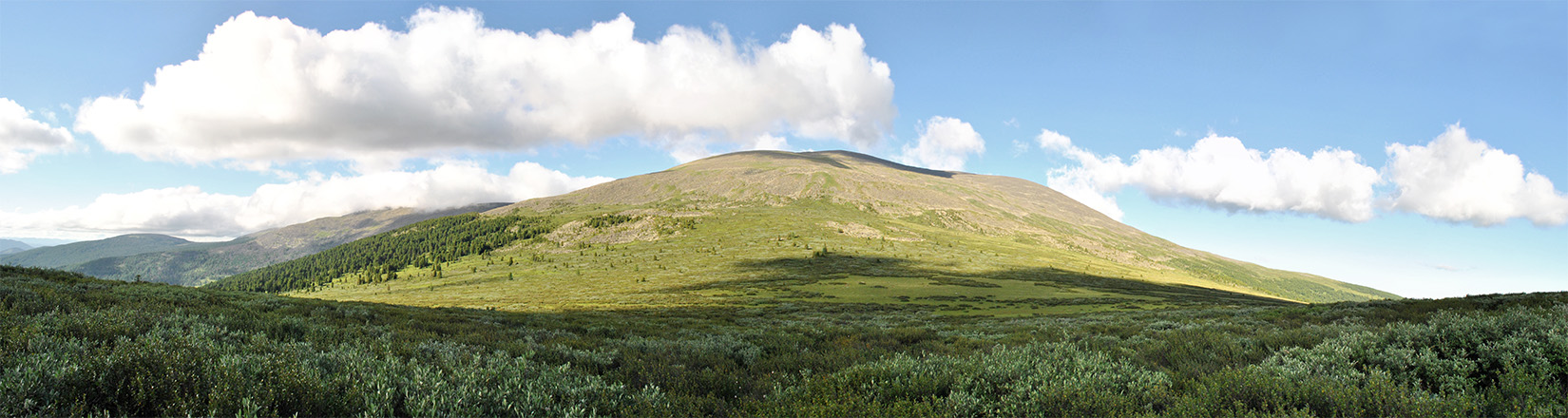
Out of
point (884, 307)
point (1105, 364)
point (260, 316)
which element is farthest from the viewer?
point (884, 307)

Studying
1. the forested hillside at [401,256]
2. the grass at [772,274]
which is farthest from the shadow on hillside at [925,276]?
the forested hillside at [401,256]

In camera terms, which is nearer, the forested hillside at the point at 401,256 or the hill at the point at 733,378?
the hill at the point at 733,378

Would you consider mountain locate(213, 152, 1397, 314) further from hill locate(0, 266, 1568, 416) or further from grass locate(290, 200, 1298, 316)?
hill locate(0, 266, 1568, 416)

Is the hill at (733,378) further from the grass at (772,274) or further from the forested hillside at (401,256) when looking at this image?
the forested hillside at (401,256)

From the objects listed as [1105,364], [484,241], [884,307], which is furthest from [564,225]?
[1105,364]

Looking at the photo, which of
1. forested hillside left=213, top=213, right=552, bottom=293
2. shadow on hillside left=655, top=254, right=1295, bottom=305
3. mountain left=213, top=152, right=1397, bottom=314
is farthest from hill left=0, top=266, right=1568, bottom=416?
forested hillside left=213, top=213, right=552, bottom=293

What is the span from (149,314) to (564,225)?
18487 cm

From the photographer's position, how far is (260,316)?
43.2 ft

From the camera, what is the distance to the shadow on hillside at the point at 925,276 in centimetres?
8056

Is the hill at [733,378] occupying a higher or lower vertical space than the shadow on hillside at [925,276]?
higher

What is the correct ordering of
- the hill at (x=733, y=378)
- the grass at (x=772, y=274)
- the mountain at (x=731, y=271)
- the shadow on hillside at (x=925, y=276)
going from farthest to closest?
the shadow on hillside at (x=925, y=276)
the mountain at (x=731, y=271)
the grass at (x=772, y=274)
the hill at (x=733, y=378)

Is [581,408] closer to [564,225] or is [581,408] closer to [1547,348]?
[1547,348]

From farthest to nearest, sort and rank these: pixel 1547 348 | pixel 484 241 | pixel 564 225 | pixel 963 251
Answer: pixel 564 225
pixel 484 241
pixel 963 251
pixel 1547 348

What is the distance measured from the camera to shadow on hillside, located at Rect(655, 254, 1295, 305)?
80562mm
